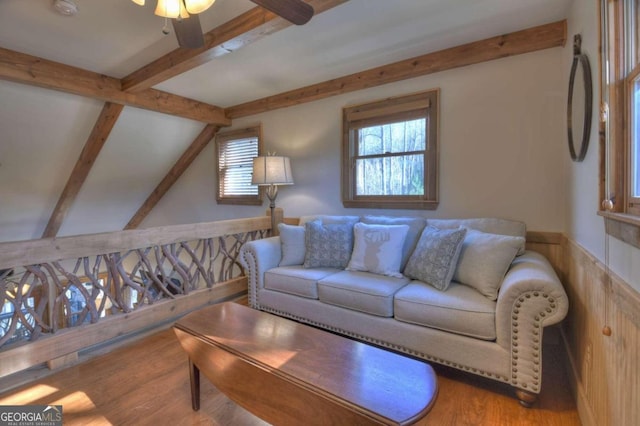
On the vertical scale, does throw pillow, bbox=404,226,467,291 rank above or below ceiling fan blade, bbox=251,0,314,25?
below

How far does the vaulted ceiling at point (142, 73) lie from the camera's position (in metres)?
2.14

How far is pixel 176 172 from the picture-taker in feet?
16.4

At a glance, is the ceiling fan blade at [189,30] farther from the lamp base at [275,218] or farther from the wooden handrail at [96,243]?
the lamp base at [275,218]

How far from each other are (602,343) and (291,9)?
2.23m

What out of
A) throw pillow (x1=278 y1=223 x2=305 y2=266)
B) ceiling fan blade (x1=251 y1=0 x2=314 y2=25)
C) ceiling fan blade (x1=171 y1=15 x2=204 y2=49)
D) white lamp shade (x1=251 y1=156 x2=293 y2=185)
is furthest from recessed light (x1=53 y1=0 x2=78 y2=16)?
throw pillow (x1=278 y1=223 x2=305 y2=266)

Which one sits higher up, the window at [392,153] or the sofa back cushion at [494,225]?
the window at [392,153]

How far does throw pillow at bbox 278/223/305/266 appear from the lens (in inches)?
117

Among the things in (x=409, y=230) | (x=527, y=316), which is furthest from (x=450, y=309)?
(x=409, y=230)

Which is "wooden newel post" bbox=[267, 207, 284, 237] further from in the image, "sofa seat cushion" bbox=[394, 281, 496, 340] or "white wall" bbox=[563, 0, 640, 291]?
"white wall" bbox=[563, 0, 640, 291]

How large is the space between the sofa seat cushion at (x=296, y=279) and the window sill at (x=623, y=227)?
1.82m

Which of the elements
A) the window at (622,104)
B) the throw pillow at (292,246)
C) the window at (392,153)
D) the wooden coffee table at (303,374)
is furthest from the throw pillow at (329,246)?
the window at (622,104)

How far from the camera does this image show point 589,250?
161 cm

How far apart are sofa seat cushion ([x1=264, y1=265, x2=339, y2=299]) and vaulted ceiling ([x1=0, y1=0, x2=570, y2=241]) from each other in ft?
6.32

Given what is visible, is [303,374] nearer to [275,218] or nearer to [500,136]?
[500,136]
